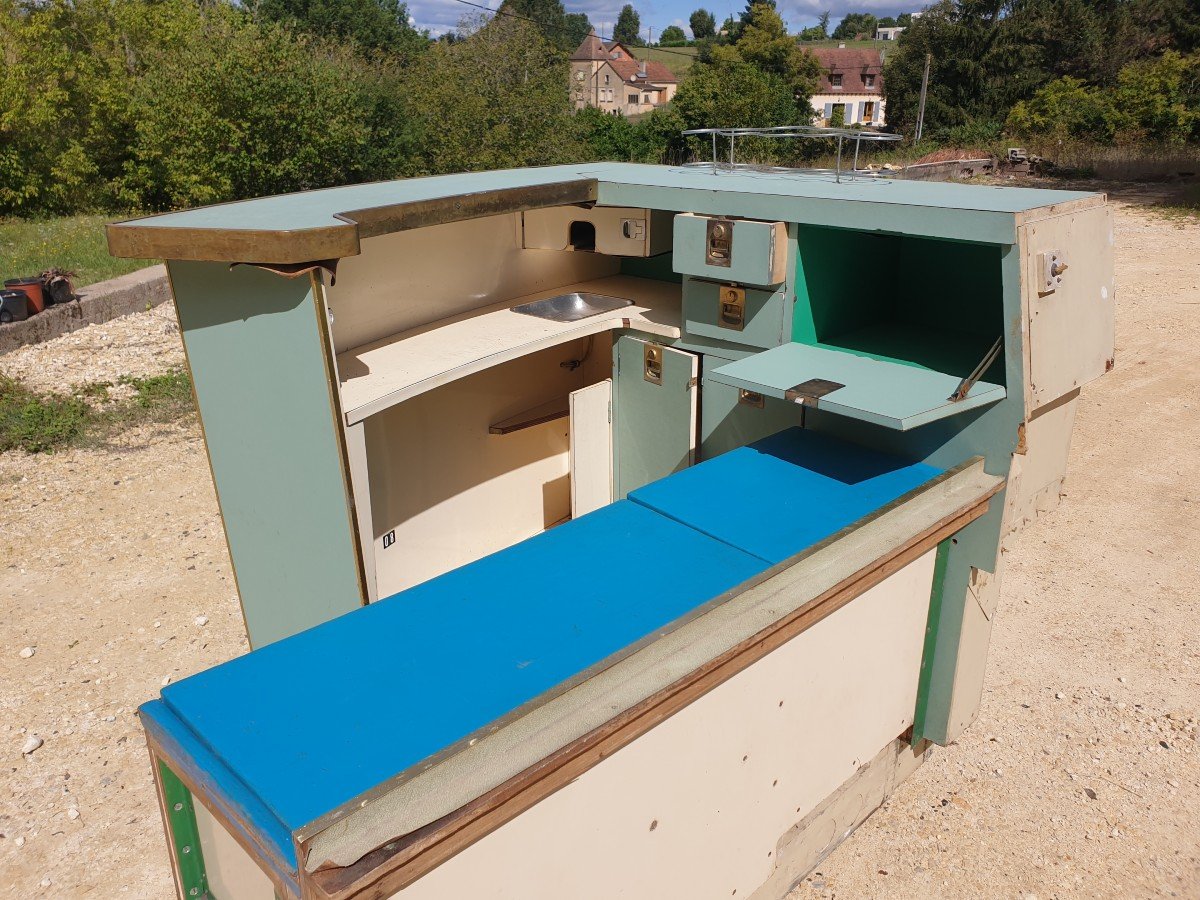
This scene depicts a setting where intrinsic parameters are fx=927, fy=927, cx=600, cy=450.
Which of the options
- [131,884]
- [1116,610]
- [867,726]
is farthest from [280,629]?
[1116,610]

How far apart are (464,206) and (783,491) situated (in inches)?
69.4

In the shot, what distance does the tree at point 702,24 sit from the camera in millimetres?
131000

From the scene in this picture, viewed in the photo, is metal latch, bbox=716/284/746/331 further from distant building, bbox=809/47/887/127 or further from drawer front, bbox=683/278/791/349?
distant building, bbox=809/47/887/127

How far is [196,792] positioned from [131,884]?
2.16m

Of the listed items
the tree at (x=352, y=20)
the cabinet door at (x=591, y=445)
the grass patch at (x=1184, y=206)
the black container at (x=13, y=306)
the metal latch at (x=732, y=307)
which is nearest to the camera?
the metal latch at (x=732, y=307)

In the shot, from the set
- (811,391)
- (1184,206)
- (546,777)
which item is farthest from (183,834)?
(1184,206)

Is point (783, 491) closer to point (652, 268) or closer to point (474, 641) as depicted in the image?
point (474, 641)

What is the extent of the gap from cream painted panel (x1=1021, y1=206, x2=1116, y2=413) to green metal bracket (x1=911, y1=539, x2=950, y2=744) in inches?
26.4

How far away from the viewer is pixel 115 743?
15.1ft

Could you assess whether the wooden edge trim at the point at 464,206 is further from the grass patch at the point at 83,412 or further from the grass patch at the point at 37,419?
the grass patch at the point at 37,419

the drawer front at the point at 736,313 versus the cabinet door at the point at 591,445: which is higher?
the drawer front at the point at 736,313

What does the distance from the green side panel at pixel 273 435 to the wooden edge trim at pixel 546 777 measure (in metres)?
1.63

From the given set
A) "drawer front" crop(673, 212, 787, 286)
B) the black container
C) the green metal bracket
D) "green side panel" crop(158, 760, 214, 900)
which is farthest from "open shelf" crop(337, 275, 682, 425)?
the black container

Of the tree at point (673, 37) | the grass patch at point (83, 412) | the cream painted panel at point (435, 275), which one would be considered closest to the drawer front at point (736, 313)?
the cream painted panel at point (435, 275)
